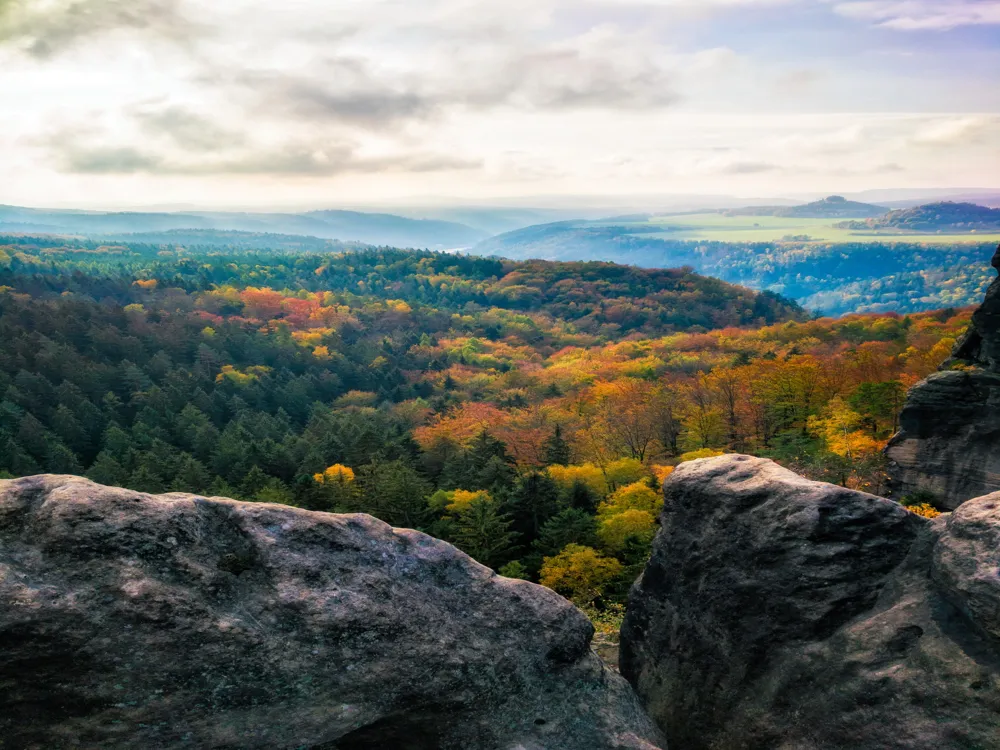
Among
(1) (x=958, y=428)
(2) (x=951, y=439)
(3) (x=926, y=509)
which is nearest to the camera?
(3) (x=926, y=509)

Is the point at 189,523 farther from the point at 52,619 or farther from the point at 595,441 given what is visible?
the point at 595,441

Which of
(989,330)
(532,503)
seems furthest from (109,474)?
(989,330)

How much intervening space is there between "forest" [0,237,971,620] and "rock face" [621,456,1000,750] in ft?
54.3

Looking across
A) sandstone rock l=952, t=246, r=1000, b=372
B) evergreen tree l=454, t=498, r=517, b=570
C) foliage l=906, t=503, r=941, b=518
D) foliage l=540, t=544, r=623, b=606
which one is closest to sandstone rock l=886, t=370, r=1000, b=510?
foliage l=906, t=503, r=941, b=518

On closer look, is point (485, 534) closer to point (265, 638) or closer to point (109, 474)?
point (265, 638)

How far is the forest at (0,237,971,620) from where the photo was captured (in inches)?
1657

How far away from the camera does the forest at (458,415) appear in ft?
138

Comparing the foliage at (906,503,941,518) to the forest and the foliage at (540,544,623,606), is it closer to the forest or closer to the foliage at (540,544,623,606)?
the forest

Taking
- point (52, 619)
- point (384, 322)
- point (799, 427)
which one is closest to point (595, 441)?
point (799, 427)

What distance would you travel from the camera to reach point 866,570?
12.8 m

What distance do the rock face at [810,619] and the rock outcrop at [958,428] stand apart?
21.7m

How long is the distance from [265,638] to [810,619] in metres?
10.8

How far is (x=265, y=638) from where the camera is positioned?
1059 cm

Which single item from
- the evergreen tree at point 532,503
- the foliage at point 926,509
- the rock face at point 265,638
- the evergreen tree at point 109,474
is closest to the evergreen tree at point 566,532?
the evergreen tree at point 532,503
